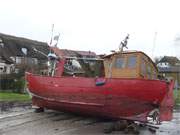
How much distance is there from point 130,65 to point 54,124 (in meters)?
3.27

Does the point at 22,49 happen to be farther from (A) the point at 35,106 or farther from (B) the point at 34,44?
(A) the point at 35,106

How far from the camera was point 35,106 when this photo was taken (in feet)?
61.6

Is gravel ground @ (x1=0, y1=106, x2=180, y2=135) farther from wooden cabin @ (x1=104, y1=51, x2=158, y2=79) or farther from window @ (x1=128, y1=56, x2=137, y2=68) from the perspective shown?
window @ (x1=128, y1=56, x2=137, y2=68)

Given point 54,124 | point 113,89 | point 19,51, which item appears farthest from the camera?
point 19,51

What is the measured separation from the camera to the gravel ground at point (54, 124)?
1326cm

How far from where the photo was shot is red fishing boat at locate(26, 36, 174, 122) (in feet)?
45.4

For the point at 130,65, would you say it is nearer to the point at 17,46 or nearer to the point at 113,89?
the point at 113,89

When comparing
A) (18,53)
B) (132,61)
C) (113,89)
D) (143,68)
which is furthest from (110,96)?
(18,53)

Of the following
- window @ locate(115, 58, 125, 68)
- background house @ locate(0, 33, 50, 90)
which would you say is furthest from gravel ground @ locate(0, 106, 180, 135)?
background house @ locate(0, 33, 50, 90)

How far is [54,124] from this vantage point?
14.7 metres

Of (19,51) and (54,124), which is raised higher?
(19,51)

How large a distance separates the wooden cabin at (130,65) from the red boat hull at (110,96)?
966mm

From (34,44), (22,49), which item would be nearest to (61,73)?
(22,49)

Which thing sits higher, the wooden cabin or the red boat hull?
the wooden cabin
